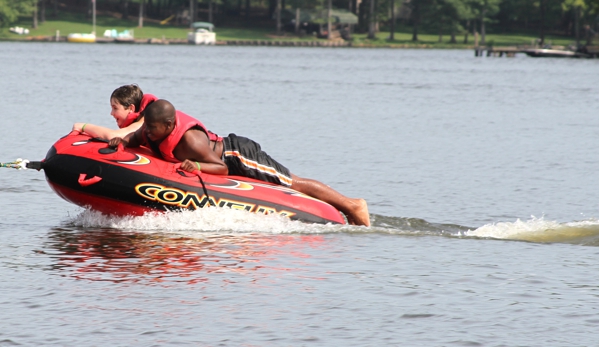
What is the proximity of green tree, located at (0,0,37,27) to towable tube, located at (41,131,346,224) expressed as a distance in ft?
331

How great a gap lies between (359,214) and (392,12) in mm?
104460

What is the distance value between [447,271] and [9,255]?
441 centimetres

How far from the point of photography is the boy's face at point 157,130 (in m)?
10.7

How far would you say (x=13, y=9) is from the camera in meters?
108

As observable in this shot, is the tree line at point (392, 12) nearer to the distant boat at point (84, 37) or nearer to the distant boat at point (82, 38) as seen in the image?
the distant boat at point (84, 37)

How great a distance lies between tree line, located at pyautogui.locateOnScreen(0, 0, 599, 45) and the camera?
111875 millimetres

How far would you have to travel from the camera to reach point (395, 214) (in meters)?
14.2

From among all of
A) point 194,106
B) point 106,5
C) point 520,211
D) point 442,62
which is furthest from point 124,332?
point 106,5

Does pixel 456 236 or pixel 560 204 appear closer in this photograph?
pixel 456 236

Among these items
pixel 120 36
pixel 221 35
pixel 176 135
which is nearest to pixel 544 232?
pixel 176 135

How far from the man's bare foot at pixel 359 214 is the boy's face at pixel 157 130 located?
8.52 feet

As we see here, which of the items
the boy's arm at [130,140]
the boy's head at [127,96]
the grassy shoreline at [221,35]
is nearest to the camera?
the boy's arm at [130,140]

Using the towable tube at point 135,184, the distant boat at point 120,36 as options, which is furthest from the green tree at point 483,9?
the towable tube at point 135,184

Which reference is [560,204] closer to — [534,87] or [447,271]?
[447,271]
